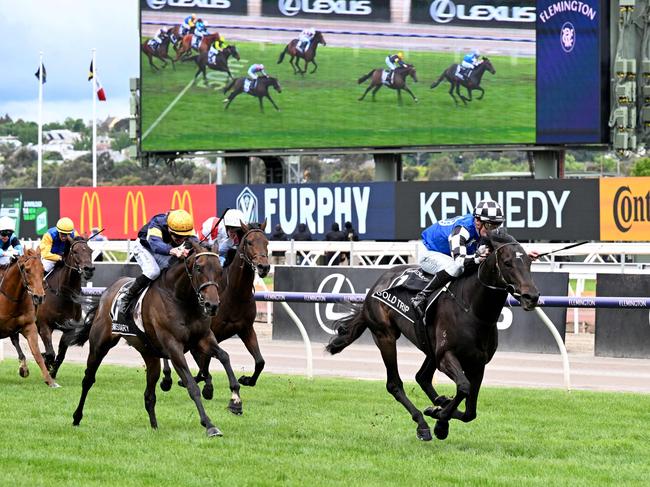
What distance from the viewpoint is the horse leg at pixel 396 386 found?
934 cm

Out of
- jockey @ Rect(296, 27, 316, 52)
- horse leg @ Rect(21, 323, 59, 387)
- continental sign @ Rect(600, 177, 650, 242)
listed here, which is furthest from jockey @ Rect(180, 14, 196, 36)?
horse leg @ Rect(21, 323, 59, 387)

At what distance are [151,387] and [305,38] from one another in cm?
1851

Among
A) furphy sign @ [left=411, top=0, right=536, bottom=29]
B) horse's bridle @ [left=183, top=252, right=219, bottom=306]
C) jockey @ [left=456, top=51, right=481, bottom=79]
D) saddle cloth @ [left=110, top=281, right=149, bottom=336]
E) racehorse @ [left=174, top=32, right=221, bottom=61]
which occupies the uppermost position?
furphy sign @ [left=411, top=0, right=536, bottom=29]

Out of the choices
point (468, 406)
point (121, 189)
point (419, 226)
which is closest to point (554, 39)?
point (419, 226)

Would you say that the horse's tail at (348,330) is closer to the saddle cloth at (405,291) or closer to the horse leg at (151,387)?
the saddle cloth at (405,291)

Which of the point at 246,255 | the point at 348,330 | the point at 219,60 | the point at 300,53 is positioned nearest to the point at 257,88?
the point at 219,60

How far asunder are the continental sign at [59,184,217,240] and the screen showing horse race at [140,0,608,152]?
1130mm

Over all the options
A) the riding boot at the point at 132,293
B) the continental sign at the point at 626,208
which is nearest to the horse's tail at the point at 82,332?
the riding boot at the point at 132,293

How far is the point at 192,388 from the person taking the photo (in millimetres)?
9430

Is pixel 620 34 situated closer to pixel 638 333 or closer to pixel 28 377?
pixel 638 333

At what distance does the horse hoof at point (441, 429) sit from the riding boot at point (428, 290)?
2.90 ft

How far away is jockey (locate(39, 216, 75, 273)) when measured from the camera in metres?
14.5

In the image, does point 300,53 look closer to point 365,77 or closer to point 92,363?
point 365,77

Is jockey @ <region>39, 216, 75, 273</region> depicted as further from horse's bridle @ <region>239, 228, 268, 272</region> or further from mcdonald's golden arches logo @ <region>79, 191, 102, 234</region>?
mcdonald's golden arches logo @ <region>79, 191, 102, 234</region>
